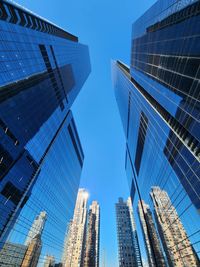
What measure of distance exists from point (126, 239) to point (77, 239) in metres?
36.7

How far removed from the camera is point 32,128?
175 ft

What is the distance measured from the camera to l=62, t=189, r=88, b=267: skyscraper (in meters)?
112

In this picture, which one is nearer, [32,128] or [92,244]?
[32,128]

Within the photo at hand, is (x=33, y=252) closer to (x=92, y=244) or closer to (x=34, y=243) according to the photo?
(x=34, y=243)

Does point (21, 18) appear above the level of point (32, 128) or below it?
above

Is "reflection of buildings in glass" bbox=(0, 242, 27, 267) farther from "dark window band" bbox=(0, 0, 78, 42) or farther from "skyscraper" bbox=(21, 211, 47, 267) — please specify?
"dark window band" bbox=(0, 0, 78, 42)

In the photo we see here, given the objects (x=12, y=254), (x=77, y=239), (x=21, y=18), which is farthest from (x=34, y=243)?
(x=77, y=239)

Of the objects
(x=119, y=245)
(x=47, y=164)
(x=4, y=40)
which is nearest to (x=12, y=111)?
(x=4, y=40)

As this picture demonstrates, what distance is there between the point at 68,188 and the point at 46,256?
111 feet

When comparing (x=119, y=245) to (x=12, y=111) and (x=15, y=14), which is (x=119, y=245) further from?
(x=15, y=14)

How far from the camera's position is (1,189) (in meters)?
37.5

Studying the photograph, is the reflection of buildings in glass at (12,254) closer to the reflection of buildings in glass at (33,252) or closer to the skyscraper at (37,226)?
the reflection of buildings in glass at (33,252)

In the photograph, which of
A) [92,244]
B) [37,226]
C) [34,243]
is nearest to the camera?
[34,243]

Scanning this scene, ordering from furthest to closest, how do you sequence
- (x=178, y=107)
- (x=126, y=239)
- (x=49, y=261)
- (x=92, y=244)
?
(x=126, y=239)
(x=92, y=244)
(x=49, y=261)
(x=178, y=107)
